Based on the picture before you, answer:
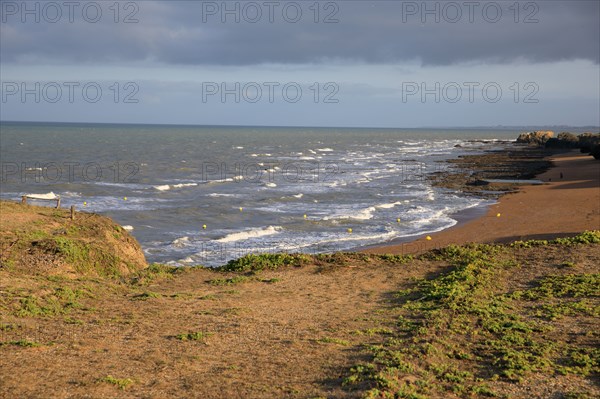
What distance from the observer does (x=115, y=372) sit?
33.7 feet

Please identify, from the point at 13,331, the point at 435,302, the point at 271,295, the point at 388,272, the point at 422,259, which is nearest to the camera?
the point at 13,331

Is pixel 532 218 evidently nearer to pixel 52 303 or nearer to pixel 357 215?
pixel 357 215

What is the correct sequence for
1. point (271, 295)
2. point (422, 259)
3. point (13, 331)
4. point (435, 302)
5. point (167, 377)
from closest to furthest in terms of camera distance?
point (167, 377)
point (13, 331)
point (435, 302)
point (271, 295)
point (422, 259)

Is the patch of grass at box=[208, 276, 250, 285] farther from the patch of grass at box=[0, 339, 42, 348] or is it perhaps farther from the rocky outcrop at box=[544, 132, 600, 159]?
the rocky outcrop at box=[544, 132, 600, 159]

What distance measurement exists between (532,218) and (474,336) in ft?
70.3

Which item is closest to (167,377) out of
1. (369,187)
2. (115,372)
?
(115,372)

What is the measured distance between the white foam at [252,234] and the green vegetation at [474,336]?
518 inches

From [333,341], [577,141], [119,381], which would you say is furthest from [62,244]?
[577,141]

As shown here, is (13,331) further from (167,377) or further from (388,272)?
(388,272)

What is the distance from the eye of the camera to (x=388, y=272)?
18797 millimetres

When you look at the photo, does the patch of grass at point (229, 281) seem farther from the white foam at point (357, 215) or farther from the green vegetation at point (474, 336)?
the white foam at point (357, 215)

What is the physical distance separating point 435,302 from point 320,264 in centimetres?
543

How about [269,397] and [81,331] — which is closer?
[269,397]

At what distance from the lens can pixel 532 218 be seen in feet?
105
